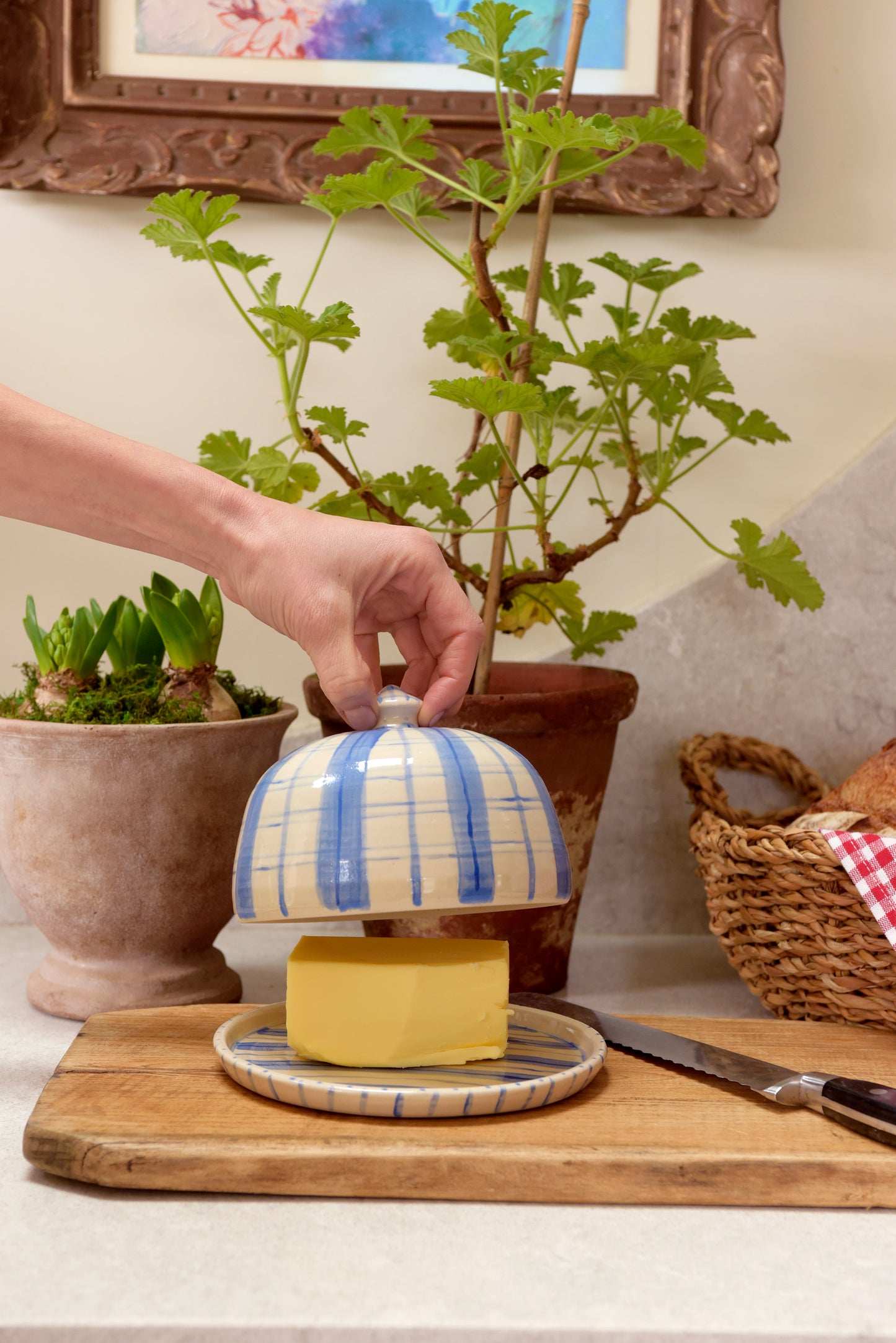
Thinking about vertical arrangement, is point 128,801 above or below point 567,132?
below

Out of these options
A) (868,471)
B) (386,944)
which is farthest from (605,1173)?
(868,471)

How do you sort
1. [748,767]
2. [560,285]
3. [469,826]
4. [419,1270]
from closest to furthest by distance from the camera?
[419,1270] < [469,826] < [560,285] < [748,767]

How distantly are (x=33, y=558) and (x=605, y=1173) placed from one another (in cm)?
91

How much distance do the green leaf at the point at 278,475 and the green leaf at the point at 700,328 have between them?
348 mm

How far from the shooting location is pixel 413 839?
61 centimetres

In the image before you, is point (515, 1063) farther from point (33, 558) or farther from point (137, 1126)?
point (33, 558)

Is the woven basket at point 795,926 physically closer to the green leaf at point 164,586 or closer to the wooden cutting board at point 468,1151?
the wooden cutting board at point 468,1151

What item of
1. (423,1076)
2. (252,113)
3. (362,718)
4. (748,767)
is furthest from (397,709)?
(252,113)

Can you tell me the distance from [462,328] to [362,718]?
1.52 feet

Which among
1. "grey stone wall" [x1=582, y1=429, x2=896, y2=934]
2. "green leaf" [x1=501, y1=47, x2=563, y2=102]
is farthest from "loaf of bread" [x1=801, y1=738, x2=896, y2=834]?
"green leaf" [x1=501, y1=47, x2=563, y2=102]

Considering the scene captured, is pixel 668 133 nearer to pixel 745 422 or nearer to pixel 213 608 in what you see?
pixel 745 422

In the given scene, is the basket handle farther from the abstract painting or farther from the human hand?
the abstract painting

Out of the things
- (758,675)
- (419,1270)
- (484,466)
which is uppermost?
(484,466)

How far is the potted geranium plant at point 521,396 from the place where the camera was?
0.86 metres
